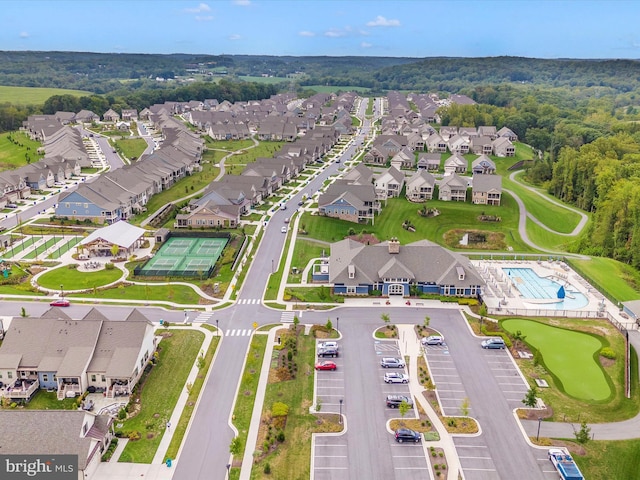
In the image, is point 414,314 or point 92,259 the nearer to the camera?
point 414,314

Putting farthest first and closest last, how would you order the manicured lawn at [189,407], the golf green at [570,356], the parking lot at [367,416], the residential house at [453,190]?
1. the residential house at [453,190]
2. the golf green at [570,356]
3. the manicured lawn at [189,407]
4. the parking lot at [367,416]

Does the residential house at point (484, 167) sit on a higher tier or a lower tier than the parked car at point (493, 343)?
higher

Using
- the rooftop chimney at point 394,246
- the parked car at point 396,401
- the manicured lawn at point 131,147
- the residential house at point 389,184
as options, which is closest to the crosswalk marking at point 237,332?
the parked car at point 396,401

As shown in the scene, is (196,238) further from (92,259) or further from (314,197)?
(314,197)

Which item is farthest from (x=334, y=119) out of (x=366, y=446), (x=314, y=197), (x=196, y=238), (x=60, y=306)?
(x=366, y=446)

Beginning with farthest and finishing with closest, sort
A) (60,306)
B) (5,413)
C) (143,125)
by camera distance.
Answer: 1. (143,125)
2. (60,306)
3. (5,413)

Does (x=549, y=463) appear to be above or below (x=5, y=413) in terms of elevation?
below

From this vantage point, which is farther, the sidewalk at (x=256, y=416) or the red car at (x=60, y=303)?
the red car at (x=60, y=303)

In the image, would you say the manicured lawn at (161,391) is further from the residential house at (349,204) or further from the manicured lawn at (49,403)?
the residential house at (349,204)
